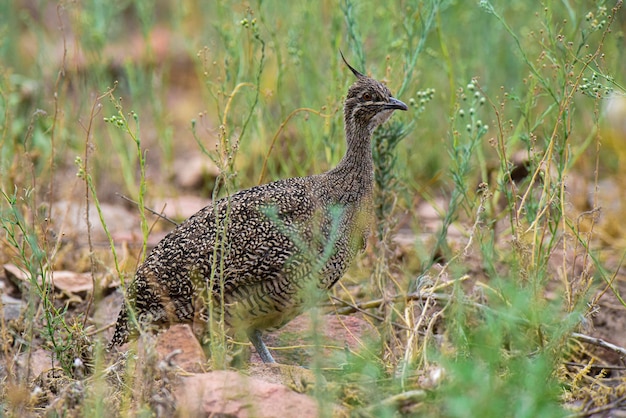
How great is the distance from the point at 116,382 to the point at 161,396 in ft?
2.24

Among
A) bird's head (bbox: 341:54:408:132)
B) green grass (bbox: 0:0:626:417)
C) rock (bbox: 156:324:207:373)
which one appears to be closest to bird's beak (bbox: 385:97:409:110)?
bird's head (bbox: 341:54:408:132)

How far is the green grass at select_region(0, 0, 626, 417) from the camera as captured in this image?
3836 mm

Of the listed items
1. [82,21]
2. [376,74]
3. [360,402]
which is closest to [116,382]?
[360,402]

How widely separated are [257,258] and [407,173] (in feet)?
7.50

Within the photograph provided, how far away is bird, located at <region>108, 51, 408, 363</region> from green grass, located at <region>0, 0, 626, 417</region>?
0.26m

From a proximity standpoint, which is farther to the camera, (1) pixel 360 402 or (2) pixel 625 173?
(2) pixel 625 173

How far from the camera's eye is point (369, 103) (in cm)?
509

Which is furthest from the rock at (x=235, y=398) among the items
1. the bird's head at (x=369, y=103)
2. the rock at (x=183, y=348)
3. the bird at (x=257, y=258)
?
the bird's head at (x=369, y=103)

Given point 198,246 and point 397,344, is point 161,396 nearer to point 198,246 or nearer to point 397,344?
point 198,246

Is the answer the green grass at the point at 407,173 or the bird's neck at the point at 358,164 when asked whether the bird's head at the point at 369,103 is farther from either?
the green grass at the point at 407,173

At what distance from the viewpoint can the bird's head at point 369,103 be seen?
5.07 m

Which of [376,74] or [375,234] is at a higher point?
[376,74]

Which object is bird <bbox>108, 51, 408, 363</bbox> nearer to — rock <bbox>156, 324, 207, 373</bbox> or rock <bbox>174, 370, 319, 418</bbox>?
rock <bbox>156, 324, 207, 373</bbox>

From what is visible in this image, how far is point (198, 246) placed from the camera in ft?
15.5
